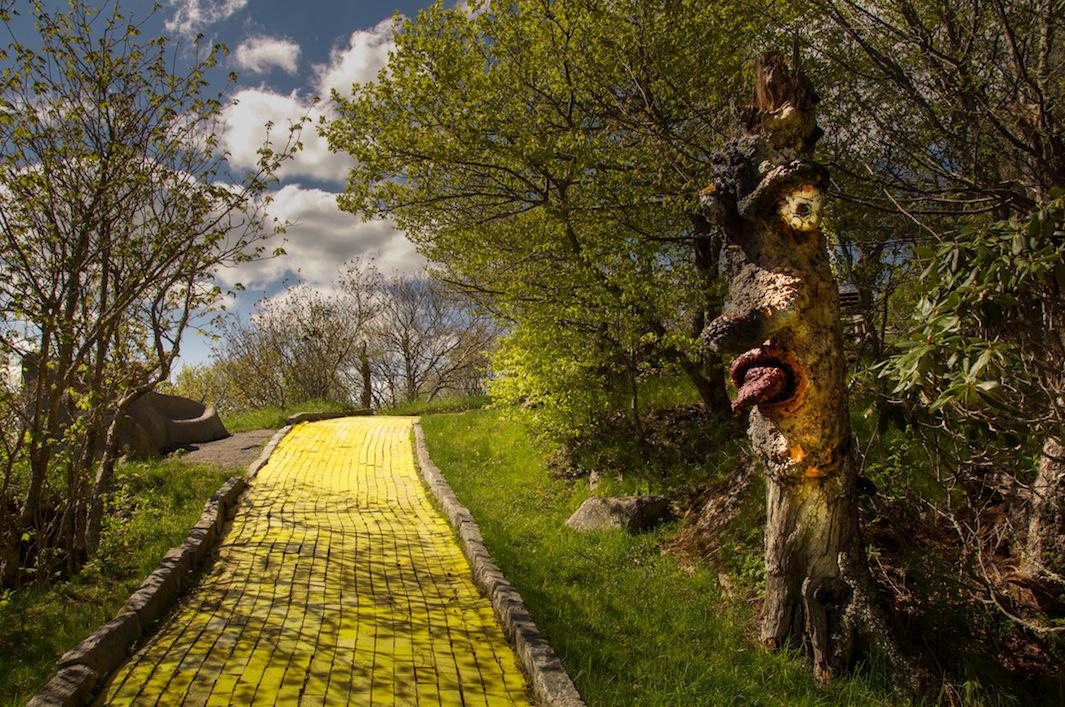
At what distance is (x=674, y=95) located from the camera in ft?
26.7

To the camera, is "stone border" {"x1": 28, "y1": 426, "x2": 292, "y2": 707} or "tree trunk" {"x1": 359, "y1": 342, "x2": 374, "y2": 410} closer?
"stone border" {"x1": 28, "y1": 426, "x2": 292, "y2": 707}

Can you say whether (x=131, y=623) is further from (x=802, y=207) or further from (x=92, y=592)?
(x=802, y=207)

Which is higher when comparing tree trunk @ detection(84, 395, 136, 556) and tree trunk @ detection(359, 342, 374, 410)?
tree trunk @ detection(359, 342, 374, 410)

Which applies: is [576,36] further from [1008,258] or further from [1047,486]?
[1047,486]

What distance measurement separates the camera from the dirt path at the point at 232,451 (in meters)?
11.9

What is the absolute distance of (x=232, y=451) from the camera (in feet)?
42.7

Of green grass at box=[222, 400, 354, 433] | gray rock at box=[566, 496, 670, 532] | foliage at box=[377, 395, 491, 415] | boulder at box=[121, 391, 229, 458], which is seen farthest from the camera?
foliage at box=[377, 395, 491, 415]

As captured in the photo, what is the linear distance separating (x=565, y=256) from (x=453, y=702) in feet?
21.5

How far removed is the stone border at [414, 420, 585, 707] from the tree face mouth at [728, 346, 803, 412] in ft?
6.89

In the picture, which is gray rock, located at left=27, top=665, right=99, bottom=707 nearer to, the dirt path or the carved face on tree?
the carved face on tree

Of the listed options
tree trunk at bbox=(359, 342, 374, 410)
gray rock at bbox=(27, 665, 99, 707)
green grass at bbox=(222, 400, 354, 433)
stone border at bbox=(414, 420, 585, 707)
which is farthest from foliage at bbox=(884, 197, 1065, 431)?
tree trunk at bbox=(359, 342, 374, 410)

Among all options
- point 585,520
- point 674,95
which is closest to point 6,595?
point 585,520

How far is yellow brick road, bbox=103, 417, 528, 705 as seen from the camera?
4180 millimetres

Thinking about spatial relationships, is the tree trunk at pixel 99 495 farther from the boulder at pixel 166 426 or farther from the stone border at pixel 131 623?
the boulder at pixel 166 426
